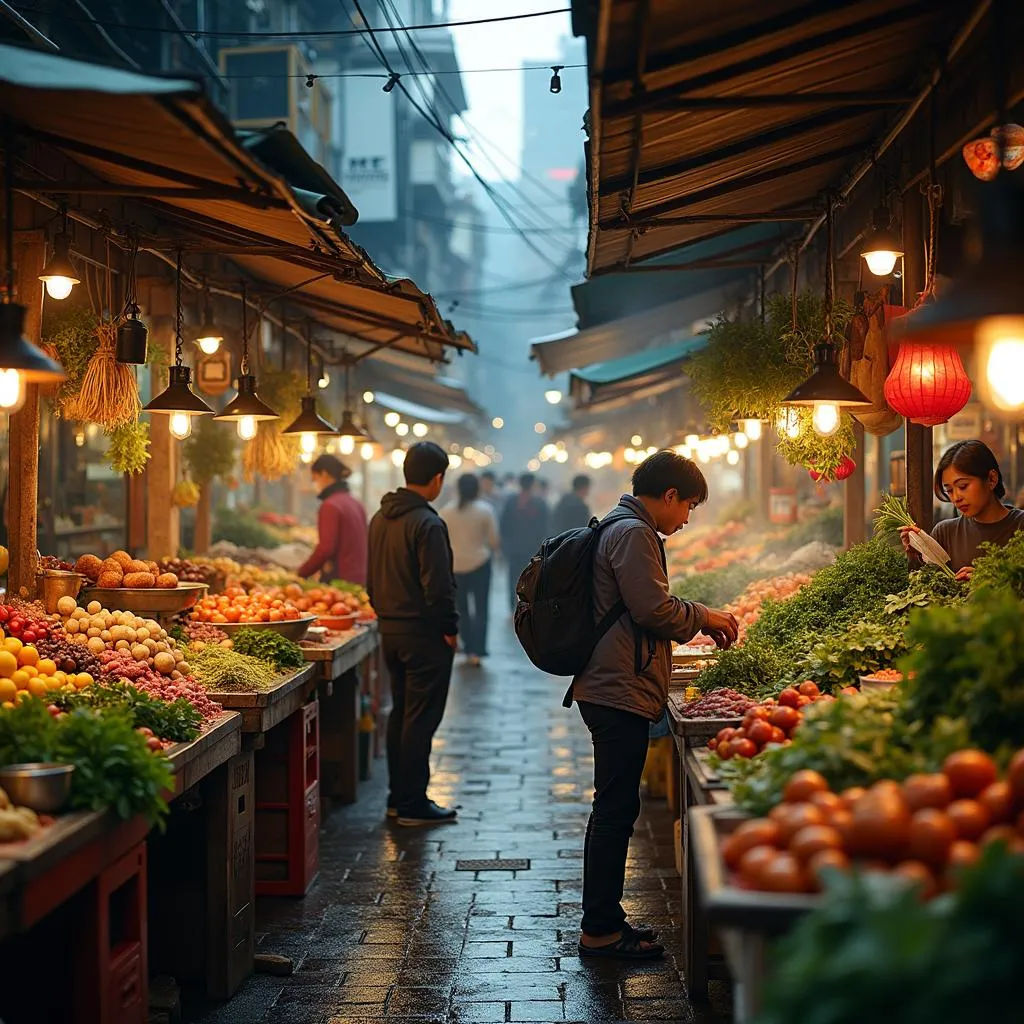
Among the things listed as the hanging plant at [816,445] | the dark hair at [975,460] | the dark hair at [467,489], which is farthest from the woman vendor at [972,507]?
the dark hair at [467,489]

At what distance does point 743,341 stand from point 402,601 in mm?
2903

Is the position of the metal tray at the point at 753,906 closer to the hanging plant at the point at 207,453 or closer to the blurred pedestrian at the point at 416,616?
the blurred pedestrian at the point at 416,616

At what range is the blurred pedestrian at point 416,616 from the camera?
28.7ft

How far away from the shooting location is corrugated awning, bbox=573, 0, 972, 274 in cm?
467

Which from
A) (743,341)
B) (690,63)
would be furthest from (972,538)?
(690,63)

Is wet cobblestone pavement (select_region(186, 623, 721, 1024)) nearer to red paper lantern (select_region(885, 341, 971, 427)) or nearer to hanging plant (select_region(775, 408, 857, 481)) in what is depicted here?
hanging plant (select_region(775, 408, 857, 481))

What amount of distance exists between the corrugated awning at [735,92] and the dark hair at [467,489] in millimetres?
8017

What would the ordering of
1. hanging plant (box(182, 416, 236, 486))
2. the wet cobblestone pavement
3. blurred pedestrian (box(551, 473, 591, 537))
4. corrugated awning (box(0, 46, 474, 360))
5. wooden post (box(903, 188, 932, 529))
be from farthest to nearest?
blurred pedestrian (box(551, 473, 591, 537)) < hanging plant (box(182, 416, 236, 486)) < wooden post (box(903, 188, 932, 529)) < the wet cobblestone pavement < corrugated awning (box(0, 46, 474, 360))

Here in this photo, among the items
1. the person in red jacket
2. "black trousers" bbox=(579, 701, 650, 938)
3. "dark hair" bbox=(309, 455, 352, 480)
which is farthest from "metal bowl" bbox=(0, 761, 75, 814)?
"dark hair" bbox=(309, 455, 352, 480)

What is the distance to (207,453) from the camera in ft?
39.3

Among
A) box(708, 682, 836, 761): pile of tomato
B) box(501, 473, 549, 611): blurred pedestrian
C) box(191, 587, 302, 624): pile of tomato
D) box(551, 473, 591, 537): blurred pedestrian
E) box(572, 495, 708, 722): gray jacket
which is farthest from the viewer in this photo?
box(501, 473, 549, 611): blurred pedestrian

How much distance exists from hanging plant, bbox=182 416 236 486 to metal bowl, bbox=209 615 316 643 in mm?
3972

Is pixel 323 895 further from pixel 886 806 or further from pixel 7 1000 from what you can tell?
pixel 886 806

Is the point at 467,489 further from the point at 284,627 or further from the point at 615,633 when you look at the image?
the point at 615,633
